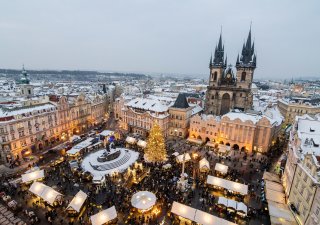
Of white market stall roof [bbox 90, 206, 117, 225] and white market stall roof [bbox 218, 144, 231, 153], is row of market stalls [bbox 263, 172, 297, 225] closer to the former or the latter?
white market stall roof [bbox 218, 144, 231, 153]

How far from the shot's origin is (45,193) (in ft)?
102

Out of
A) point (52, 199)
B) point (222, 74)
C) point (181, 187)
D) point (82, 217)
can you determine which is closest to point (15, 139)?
point (52, 199)

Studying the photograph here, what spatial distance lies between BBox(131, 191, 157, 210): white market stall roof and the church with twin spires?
50977 millimetres

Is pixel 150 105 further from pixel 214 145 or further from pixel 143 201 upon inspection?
pixel 143 201

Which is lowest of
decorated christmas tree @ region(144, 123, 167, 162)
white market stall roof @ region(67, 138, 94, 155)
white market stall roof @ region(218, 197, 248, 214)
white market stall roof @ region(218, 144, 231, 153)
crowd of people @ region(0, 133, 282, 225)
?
crowd of people @ region(0, 133, 282, 225)

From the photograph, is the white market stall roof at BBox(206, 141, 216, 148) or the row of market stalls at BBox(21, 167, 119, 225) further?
the white market stall roof at BBox(206, 141, 216, 148)

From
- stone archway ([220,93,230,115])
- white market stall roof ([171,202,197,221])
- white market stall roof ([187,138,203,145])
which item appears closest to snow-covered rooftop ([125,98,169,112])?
white market stall roof ([187,138,203,145])

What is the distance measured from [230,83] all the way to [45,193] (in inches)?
2625

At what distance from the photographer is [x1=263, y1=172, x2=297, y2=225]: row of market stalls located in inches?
1048

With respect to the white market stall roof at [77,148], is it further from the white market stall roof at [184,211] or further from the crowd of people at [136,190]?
the white market stall roof at [184,211]

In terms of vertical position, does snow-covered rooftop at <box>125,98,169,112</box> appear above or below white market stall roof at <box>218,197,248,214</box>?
above

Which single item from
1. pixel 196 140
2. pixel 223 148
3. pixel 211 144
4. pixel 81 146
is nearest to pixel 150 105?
pixel 196 140

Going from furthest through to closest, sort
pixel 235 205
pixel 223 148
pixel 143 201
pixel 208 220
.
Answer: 1. pixel 223 148
2. pixel 143 201
3. pixel 235 205
4. pixel 208 220

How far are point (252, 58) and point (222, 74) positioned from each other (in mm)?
11797
